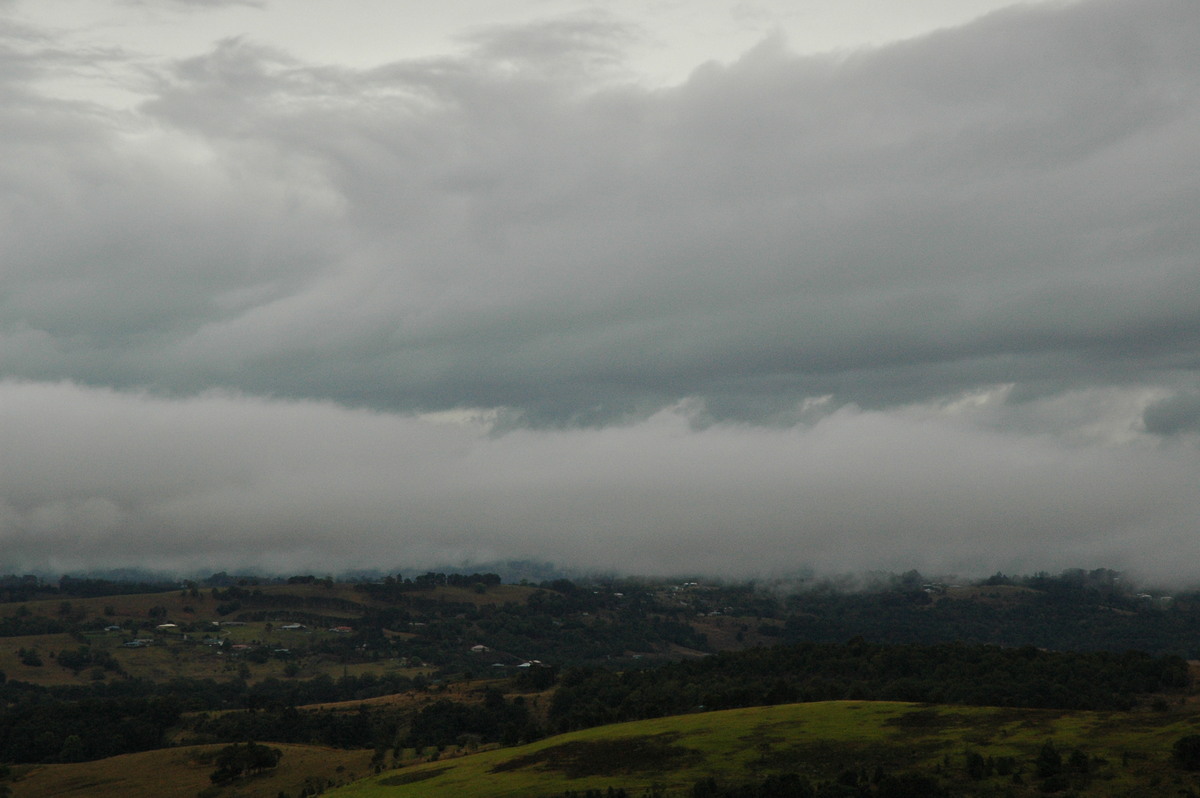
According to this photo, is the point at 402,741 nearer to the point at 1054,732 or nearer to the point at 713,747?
the point at 713,747

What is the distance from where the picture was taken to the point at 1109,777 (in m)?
98.2

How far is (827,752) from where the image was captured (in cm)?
11750

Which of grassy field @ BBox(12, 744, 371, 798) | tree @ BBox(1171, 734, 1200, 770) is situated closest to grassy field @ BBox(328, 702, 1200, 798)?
tree @ BBox(1171, 734, 1200, 770)

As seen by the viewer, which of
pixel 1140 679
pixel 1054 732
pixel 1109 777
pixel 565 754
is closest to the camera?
pixel 1109 777

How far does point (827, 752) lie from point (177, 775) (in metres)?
109

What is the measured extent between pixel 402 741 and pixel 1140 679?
12278 cm

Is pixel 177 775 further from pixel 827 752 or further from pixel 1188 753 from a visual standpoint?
pixel 1188 753

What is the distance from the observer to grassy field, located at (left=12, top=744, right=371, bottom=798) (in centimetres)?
16062

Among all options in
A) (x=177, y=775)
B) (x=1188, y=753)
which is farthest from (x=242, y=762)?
(x=1188, y=753)

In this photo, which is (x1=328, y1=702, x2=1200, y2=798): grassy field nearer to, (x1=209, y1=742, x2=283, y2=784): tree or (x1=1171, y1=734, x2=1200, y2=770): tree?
(x1=1171, y1=734, x2=1200, y2=770): tree

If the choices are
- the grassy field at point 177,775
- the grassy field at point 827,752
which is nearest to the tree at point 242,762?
the grassy field at point 177,775

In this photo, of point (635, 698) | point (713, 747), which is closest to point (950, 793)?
point (713, 747)

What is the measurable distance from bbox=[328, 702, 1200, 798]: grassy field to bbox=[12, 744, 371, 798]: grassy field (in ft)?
80.7

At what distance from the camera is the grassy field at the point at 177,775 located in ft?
527
